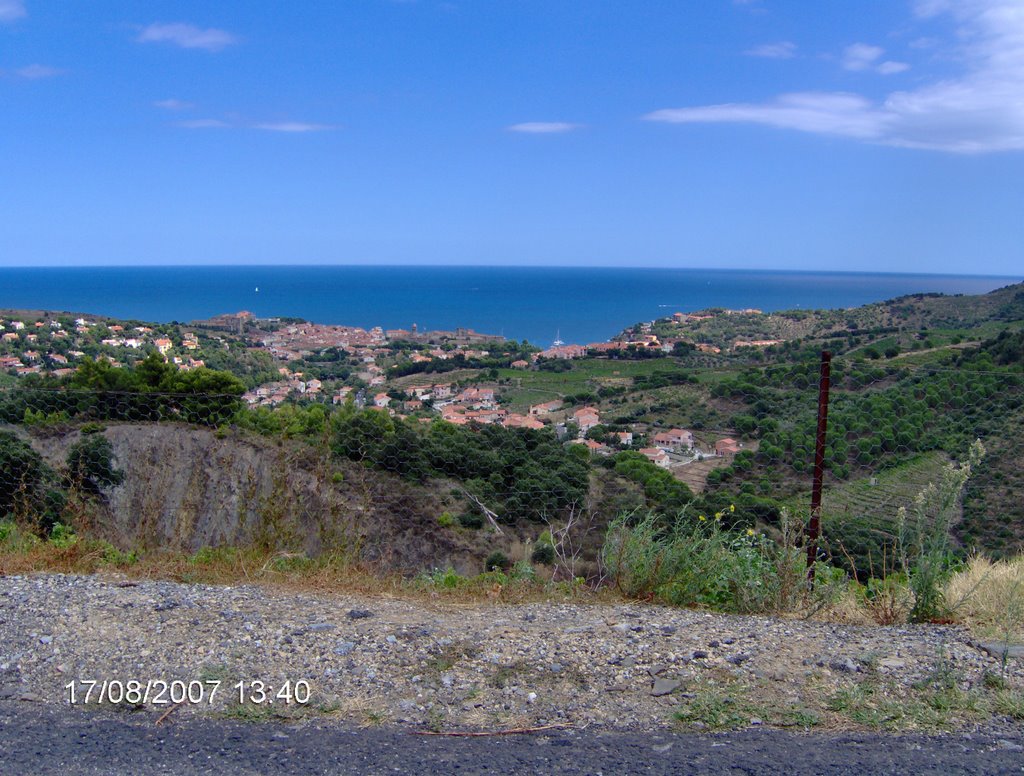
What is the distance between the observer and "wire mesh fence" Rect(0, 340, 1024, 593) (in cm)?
503

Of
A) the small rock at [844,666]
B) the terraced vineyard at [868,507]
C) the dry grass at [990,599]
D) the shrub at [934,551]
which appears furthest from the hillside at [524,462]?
the small rock at [844,666]

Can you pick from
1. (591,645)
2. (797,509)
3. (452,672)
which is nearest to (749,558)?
(797,509)

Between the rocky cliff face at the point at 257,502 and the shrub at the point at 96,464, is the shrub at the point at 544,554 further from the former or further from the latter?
the shrub at the point at 96,464

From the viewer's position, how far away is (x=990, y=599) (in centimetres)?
415

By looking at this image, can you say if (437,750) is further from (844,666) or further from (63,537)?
(63,537)

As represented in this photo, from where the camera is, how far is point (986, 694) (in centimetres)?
315

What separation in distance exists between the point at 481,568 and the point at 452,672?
4.20m

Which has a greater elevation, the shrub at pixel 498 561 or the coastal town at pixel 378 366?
the coastal town at pixel 378 366

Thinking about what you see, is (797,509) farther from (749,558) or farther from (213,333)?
(213,333)

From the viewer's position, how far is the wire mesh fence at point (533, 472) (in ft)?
16.5

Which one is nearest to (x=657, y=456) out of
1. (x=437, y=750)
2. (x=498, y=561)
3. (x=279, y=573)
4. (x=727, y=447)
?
(x=727, y=447)

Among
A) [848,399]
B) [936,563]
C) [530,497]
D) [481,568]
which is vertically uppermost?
[848,399]

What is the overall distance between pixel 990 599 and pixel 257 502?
181 inches

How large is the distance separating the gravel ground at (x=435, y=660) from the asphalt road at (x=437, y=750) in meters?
0.10
